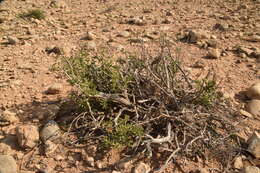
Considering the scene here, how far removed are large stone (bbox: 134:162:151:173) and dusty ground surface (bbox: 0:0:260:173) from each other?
21 centimetres

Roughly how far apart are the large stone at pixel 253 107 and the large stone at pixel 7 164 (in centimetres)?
247

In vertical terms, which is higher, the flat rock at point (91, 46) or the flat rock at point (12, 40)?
the flat rock at point (12, 40)

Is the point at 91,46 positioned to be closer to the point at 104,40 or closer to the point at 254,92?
the point at 104,40

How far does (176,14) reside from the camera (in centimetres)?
609

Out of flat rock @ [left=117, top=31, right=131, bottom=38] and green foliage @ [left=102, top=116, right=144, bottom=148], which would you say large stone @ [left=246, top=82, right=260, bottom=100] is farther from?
flat rock @ [left=117, top=31, right=131, bottom=38]

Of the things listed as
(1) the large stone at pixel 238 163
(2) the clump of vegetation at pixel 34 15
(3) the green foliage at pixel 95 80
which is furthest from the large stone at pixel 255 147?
(2) the clump of vegetation at pixel 34 15

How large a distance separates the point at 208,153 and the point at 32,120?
1.82 metres

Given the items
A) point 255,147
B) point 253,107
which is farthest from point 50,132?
point 253,107

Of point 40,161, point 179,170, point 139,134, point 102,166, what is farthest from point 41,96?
point 179,170

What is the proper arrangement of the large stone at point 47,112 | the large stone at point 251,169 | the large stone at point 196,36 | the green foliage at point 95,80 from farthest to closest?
the large stone at point 196,36, the large stone at point 47,112, the green foliage at point 95,80, the large stone at point 251,169

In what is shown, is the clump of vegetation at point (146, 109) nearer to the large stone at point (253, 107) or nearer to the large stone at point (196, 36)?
the large stone at point (253, 107)

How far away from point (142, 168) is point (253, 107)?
5.17 ft

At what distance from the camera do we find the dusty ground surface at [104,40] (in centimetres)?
286

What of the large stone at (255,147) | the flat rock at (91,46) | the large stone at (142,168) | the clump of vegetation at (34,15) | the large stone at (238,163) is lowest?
the large stone at (238,163)
